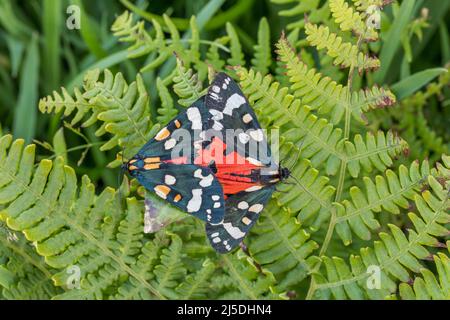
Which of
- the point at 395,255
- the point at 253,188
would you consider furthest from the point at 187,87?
the point at 395,255

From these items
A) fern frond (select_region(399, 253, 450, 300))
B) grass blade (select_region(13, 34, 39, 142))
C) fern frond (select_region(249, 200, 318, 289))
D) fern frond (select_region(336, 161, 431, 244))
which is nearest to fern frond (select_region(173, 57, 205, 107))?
fern frond (select_region(249, 200, 318, 289))

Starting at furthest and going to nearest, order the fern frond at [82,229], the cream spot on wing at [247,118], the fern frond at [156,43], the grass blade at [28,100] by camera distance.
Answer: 1. the grass blade at [28,100]
2. the fern frond at [156,43]
3. the cream spot on wing at [247,118]
4. the fern frond at [82,229]

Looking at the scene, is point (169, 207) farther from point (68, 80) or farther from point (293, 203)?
point (68, 80)

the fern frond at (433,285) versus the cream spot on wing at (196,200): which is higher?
the cream spot on wing at (196,200)

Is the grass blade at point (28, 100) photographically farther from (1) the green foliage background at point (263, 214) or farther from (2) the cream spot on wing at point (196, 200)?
(2) the cream spot on wing at point (196, 200)

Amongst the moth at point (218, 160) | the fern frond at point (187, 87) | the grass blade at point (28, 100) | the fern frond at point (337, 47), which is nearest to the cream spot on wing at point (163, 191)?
the moth at point (218, 160)

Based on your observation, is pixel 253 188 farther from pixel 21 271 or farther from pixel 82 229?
pixel 21 271
